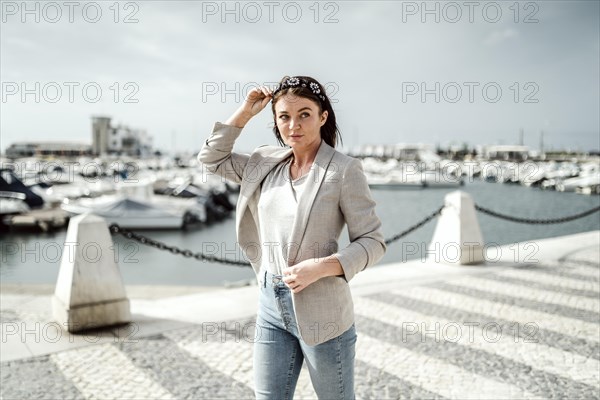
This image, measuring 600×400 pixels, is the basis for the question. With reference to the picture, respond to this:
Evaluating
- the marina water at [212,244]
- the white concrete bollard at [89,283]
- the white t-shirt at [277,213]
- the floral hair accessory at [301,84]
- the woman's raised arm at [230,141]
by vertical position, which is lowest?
the marina water at [212,244]

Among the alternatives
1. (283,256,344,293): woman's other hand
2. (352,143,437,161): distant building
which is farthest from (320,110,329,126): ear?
(352,143,437,161): distant building

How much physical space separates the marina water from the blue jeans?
3.35 meters

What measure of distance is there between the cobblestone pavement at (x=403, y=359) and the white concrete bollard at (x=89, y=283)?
1.45ft

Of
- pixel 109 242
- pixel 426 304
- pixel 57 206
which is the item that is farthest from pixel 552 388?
pixel 57 206

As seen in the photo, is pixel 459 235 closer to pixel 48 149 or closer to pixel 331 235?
pixel 331 235

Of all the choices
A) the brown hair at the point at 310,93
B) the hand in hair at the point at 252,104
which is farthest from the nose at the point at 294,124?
the hand in hair at the point at 252,104

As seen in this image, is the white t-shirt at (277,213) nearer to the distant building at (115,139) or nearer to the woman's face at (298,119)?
the woman's face at (298,119)

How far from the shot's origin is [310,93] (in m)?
→ 2.01

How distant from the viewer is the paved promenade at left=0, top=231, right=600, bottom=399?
3.70 meters

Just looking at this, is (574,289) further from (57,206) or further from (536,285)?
(57,206)

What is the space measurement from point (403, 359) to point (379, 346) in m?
0.34

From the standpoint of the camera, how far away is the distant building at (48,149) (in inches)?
4815

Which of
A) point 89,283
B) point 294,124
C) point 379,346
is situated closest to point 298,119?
point 294,124

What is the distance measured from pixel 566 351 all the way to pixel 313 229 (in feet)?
12.0
